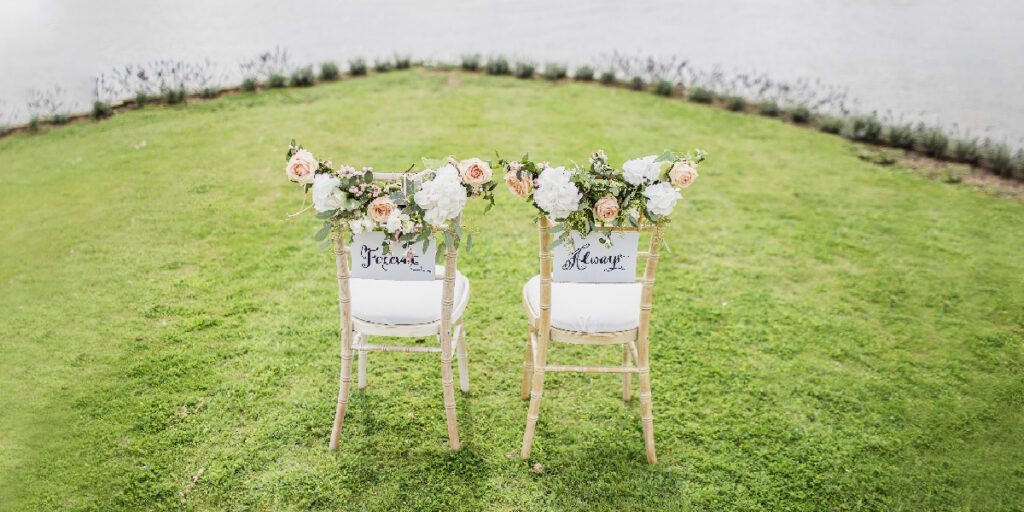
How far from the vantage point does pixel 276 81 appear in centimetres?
1018

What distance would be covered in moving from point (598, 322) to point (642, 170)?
2.99 feet

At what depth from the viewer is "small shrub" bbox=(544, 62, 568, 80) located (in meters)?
10.8

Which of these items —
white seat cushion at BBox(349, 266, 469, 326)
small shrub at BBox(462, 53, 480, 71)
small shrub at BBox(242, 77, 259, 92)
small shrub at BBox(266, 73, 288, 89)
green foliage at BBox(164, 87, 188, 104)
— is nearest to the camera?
white seat cushion at BBox(349, 266, 469, 326)

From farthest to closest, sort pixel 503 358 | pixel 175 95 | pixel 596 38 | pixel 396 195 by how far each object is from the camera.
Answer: pixel 596 38 → pixel 175 95 → pixel 503 358 → pixel 396 195

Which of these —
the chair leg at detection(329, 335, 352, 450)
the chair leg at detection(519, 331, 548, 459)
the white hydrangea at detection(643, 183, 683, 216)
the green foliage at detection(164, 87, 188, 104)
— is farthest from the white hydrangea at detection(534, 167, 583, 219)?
the green foliage at detection(164, 87, 188, 104)

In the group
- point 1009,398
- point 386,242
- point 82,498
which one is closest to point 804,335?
point 1009,398

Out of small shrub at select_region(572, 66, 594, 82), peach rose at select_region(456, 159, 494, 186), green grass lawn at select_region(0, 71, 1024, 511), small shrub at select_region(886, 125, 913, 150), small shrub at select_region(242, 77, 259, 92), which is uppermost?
small shrub at select_region(572, 66, 594, 82)

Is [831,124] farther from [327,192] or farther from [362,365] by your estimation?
[327,192]

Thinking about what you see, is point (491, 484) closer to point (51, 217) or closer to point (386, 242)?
point (386, 242)

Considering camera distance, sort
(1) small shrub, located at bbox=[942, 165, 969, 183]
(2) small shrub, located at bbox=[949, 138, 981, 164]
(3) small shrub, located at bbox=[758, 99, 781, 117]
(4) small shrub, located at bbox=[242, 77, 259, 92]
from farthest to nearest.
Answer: (4) small shrub, located at bbox=[242, 77, 259, 92] → (3) small shrub, located at bbox=[758, 99, 781, 117] → (2) small shrub, located at bbox=[949, 138, 981, 164] → (1) small shrub, located at bbox=[942, 165, 969, 183]

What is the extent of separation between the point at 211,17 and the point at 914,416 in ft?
49.2

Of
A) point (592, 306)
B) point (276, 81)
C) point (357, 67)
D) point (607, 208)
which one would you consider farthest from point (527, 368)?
point (357, 67)

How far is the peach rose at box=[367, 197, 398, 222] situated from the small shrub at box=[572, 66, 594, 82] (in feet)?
28.6

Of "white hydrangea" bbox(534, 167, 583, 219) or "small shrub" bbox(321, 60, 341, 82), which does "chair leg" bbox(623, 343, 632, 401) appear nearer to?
"white hydrangea" bbox(534, 167, 583, 219)
